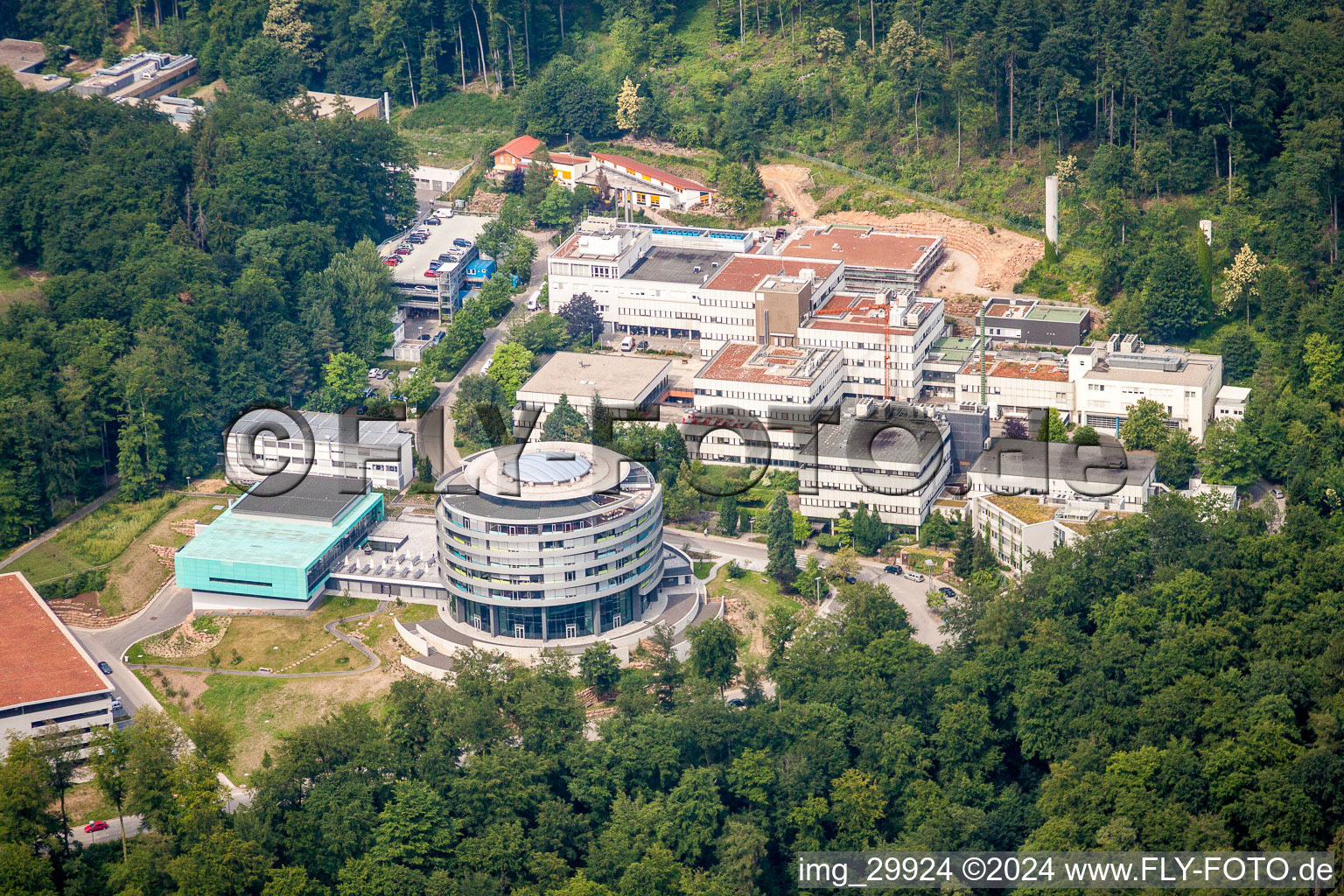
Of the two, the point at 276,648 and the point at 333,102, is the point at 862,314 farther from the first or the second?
the point at 333,102

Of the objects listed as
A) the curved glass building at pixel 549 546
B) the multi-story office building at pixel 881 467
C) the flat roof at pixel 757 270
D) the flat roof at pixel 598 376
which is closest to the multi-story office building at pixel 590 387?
the flat roof at pixel 598 376

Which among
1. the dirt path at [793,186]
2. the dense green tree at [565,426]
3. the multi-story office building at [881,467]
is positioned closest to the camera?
the multi-story office building at [881,467]

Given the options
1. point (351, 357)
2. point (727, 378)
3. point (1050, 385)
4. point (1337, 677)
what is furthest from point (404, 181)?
point (1337, 677)

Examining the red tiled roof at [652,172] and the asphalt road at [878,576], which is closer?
the asphalt road at [878,576]

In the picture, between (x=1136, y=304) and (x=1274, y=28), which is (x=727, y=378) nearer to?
(x=1136, y=304)

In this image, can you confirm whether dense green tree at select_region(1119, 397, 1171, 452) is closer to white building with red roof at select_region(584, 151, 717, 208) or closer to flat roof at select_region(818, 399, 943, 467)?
flat roof at select_region(818, 399, 943, 467)

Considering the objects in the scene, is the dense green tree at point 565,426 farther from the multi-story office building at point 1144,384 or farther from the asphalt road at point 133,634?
the multi-story office building at point 1144,384
